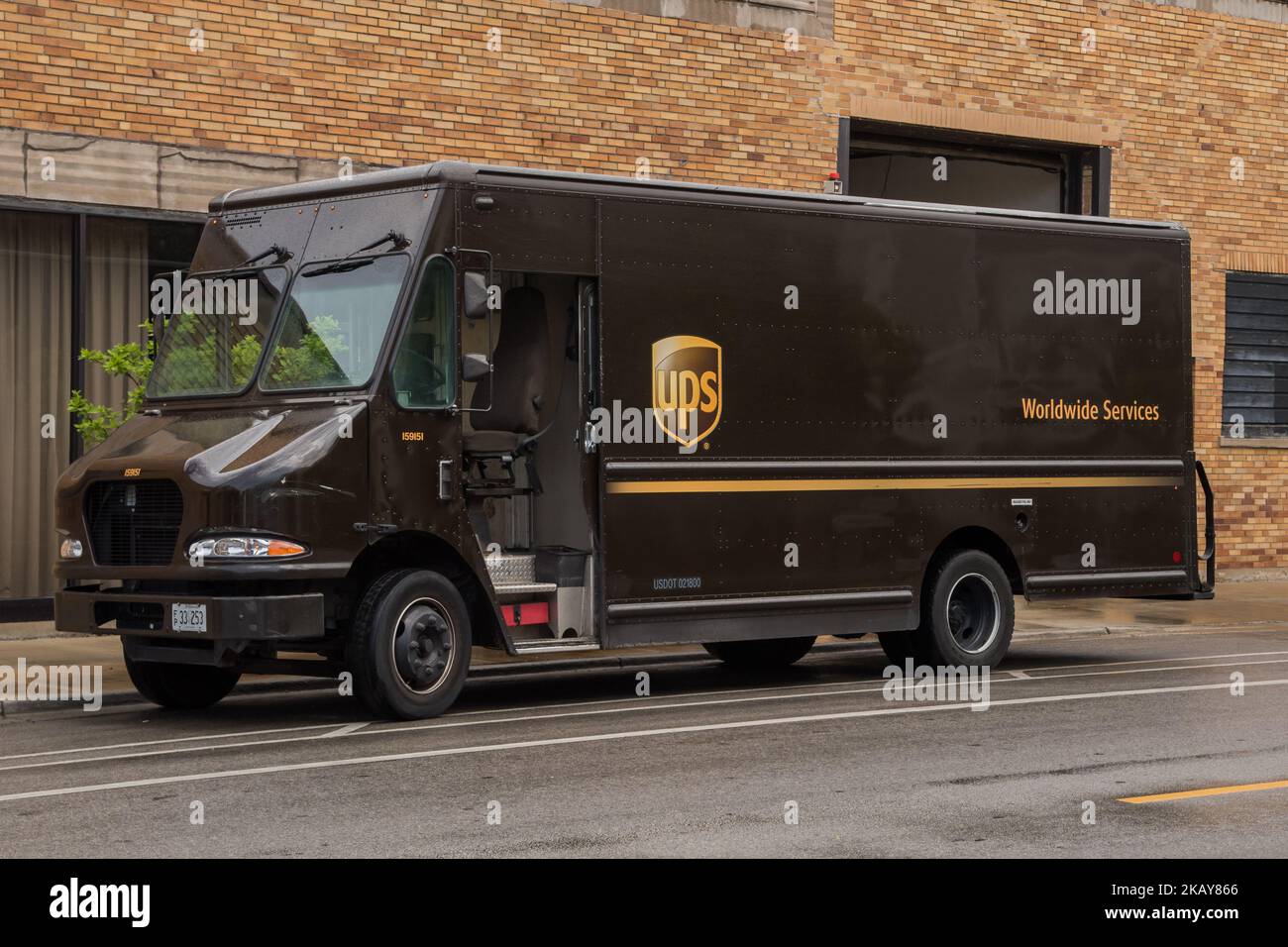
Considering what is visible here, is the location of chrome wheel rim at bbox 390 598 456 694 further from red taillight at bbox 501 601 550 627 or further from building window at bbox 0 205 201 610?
building window at bbox 0 205 201 610

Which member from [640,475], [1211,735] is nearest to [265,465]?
[640,475]

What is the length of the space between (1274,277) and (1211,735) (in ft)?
49.9

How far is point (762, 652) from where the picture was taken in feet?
49.8


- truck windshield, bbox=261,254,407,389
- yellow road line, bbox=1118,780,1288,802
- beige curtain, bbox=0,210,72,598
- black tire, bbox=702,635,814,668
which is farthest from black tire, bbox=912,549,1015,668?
beige curtain, bbox=0,210,72,598

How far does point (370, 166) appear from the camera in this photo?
58.6ft

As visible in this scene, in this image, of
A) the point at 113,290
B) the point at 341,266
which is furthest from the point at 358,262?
the point at 113,290

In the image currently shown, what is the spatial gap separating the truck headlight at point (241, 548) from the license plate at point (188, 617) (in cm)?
29

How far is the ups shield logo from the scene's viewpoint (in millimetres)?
12500

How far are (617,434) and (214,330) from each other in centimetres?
272

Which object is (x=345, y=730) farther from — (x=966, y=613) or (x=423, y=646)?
(x=966, y=613)

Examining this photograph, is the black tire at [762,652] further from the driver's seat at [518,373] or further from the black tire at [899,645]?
the driver's seat at [518,373]

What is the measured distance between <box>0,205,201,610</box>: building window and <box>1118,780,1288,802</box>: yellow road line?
35.9 ft

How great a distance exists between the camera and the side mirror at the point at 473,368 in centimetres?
1127
